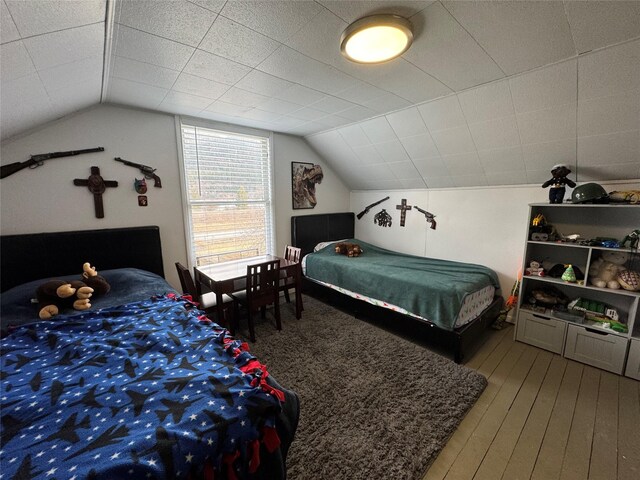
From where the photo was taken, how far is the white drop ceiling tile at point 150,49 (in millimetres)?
1498

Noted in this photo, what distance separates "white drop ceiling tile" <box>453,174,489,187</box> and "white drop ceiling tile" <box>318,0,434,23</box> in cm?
229

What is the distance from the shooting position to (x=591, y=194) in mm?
2205

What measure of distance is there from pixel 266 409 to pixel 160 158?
289 cm

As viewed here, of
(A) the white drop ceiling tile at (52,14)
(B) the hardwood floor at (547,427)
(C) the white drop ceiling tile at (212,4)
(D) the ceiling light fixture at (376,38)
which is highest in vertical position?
(C) the white drop ceiling tile at (212,4)

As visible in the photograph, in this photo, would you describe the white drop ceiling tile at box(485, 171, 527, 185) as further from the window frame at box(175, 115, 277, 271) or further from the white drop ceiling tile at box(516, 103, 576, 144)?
the window frame at box(175, 115, 277, 271)

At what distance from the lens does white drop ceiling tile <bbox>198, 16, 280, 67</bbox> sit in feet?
4.80

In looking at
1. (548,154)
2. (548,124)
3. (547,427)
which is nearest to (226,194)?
(548,124)

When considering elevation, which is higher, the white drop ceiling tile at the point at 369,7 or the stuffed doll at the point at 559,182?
the white drop ceiling tile at the point at 369,7

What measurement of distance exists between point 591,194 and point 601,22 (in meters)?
1.37

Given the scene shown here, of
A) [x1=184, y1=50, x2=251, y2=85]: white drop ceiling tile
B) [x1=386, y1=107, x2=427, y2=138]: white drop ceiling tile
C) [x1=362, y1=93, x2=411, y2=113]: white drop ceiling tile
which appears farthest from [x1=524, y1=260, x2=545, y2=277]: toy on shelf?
[x1=184, y1=50, x2=251, y2=85]: white drop ceiling tile

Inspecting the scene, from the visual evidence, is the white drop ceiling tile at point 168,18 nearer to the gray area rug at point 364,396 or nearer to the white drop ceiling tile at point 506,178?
the gray area rug at point 364,396

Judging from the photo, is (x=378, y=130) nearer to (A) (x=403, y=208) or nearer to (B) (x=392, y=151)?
(B) (x=392, y=151)

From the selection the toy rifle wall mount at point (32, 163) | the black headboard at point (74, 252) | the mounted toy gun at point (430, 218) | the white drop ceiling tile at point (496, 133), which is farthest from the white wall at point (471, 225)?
the toy rifle wall mount at point (32, 163)

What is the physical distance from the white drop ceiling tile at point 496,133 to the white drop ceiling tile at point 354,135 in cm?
125
